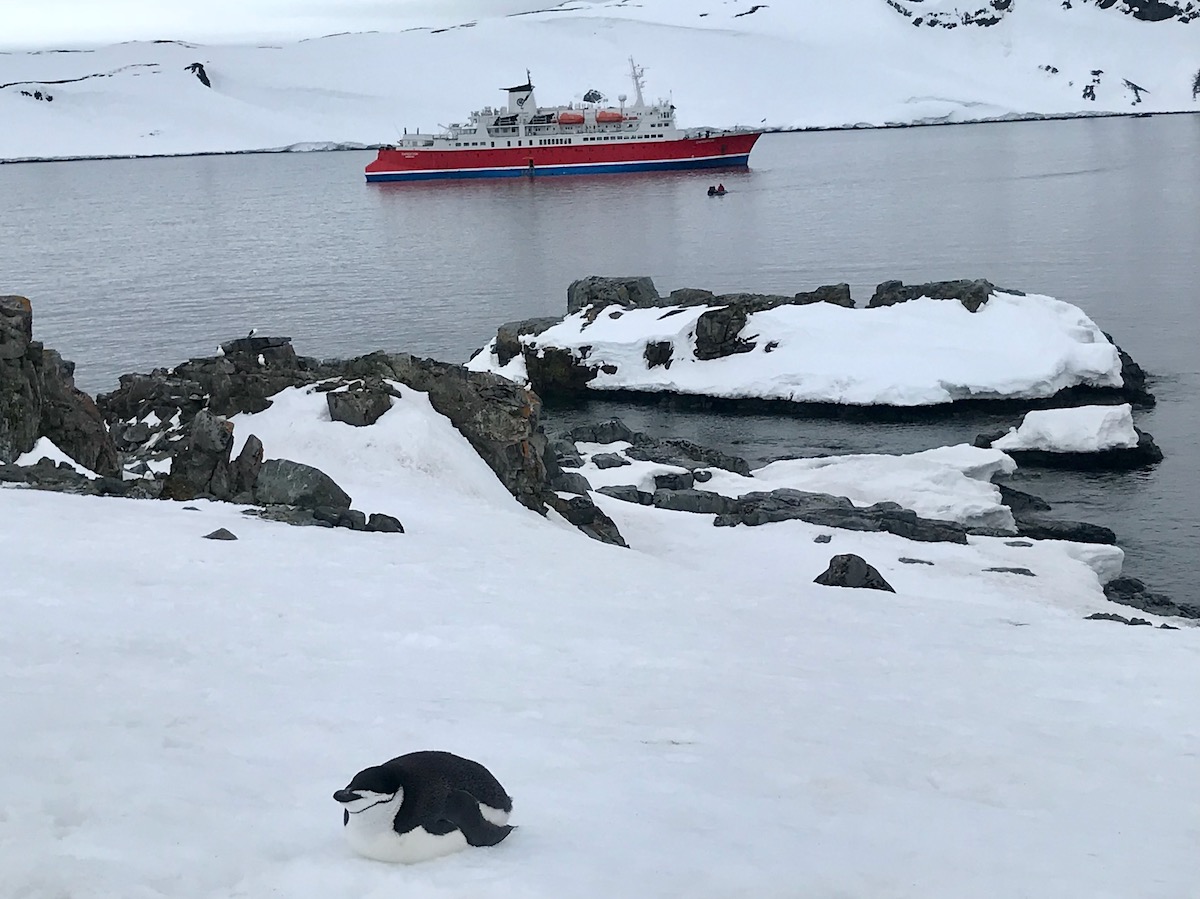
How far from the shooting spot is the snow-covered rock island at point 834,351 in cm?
3097

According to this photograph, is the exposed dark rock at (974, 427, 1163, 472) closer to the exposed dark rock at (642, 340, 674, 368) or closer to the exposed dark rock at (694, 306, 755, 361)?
the exposed dark rock at (694, 306, 755, 361)

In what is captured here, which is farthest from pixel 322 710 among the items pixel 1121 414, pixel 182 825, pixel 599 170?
pixel 599 170

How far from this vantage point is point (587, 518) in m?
15.7

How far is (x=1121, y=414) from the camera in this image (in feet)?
83.7

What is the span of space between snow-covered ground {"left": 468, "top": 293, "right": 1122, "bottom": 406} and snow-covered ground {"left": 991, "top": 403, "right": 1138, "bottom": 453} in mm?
4580

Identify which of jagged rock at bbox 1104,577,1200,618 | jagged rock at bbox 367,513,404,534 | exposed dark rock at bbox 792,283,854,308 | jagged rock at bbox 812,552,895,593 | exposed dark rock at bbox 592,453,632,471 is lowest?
jagged rock at bbox 1104,577,1200,618

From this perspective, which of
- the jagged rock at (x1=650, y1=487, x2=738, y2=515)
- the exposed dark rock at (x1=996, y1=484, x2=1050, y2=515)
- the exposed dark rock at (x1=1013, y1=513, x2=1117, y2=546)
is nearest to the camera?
the jagged rock at (x1=650, y1=487, x2=738, y2=515)

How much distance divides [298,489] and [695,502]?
778 cm

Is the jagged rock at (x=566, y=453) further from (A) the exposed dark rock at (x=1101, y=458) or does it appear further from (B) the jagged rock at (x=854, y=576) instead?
(B) the jagged rock at (x=854, y=576)

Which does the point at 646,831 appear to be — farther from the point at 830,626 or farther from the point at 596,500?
the point at 596,500

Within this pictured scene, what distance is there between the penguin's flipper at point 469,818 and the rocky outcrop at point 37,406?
10318 mm

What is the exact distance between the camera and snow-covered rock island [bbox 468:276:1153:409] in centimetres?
3097

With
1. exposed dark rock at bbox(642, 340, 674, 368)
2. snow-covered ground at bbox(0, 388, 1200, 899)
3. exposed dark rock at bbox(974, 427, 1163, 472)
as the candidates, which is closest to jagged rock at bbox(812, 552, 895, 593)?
snow-covered ground at bbox(0, 388, 1200, 899)

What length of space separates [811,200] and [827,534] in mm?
71578
